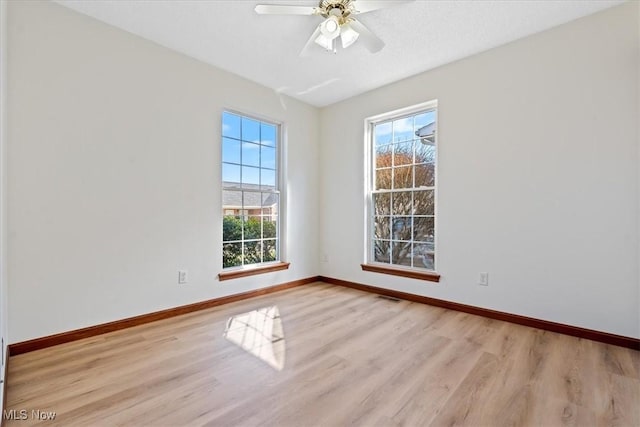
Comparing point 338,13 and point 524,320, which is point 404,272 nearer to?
point 524,320

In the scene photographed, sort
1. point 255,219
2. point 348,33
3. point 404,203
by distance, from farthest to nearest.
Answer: point 255,219 < point 404,203 < point 348,33

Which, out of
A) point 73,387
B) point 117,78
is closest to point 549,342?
point 73,387

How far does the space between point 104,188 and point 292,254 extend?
90.5 inches

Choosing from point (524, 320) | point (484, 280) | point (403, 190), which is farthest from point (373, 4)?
point (524, 320)

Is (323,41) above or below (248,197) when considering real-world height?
above

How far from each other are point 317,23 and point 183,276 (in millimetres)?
2674

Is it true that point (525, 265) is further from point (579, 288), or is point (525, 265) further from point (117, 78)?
point (117, 78)

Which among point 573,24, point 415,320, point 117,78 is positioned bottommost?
point 415,320

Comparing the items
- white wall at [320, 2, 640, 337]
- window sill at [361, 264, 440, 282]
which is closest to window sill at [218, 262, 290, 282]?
window sill at [361, 264, 440, 282]

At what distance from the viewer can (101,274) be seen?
8.26 feet

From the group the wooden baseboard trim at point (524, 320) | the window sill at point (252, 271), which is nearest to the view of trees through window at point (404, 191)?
the wooden baseboard trim at point (524, 320)

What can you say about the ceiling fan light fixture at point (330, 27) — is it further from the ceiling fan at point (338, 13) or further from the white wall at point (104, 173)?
the white wall at point (104, 173)

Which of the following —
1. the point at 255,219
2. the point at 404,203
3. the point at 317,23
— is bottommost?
the point at 255,219

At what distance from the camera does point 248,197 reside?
12.2ft
